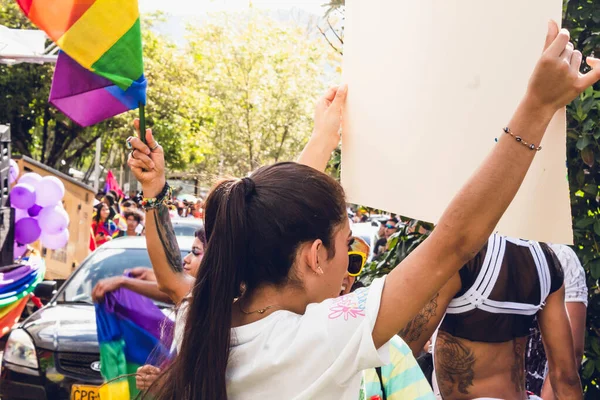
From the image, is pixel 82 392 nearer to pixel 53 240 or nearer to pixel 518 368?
pixel 518 368

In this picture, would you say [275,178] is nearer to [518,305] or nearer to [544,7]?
[544,7]

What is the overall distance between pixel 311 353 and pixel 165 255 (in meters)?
1.22

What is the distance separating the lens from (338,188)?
1.99 meters

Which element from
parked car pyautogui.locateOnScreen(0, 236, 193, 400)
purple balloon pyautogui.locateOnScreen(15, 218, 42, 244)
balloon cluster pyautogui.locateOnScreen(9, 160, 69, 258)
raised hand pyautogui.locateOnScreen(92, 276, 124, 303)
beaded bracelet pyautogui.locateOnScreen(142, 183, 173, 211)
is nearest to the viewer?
beaded bracelet pyautogui.locateOnScreen(142, 183, 173, 211)

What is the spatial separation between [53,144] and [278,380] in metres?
28.3

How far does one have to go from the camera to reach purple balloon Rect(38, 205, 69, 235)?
35.0 ft

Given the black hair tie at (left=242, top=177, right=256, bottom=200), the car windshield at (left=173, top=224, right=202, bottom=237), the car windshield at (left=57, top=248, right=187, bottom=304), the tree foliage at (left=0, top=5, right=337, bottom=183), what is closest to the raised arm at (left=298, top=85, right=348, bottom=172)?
the black hair tie at (left=242, top=177, right=256, bottom=200)

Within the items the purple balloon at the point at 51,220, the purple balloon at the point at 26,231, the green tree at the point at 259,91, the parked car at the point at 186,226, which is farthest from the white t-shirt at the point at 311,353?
the green tree at the point at 259,91

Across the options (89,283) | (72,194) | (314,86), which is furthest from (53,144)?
(89,283)

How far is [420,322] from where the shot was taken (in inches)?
114

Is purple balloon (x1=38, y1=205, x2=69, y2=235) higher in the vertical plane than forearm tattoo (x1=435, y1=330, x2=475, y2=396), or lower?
lower

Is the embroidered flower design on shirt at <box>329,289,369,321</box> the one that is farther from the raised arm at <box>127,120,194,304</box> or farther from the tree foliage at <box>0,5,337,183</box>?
the tree foliage at <box>0,5,337,183</box>

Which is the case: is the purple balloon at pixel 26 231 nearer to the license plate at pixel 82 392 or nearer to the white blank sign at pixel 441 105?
the license plate at pixel 82 392

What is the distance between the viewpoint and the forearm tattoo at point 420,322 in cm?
287
